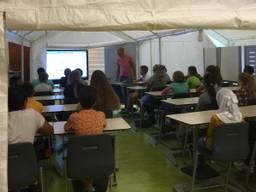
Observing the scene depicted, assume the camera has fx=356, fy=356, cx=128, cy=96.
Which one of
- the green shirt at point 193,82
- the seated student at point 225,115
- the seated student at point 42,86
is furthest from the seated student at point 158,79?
the seated student at point 225,115

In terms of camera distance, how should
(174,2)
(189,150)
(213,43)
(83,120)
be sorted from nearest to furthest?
(174,2) < (83,120) < (189,150) < (213,43)

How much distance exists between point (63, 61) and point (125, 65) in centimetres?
165

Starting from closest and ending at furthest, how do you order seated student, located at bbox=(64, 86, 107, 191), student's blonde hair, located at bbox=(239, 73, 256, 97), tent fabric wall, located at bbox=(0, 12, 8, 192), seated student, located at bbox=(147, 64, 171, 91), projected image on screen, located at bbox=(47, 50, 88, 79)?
1. tent fabric wall, located at bbox=(0, 12, 8, 192)
2. seated student, located at bbox=(64, 86, 107, 191)
3. student's blonde hair, located at bbox=(239, 73, 256, 97)
4. seated student, located at bbox=(147, 64, 171, 91)
5. projected image on screen, located at bbox=(47, 50, 88, 79)

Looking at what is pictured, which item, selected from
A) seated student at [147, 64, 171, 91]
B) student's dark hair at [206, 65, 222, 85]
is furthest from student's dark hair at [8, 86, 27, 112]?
seated student at [147, 64, 171, 91]

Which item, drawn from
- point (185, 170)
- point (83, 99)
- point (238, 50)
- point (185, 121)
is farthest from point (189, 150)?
point (238, 50)

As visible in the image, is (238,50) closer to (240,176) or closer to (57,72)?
(57,72)

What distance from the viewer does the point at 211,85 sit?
4230 mm

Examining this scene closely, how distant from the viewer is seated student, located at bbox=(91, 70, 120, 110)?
172 inches

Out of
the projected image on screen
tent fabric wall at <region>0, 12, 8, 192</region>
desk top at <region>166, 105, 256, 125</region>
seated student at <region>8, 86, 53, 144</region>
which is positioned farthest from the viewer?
the projected image on screen

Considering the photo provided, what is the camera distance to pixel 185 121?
140 inches

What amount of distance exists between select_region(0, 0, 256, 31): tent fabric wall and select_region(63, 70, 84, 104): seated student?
10.2 ft

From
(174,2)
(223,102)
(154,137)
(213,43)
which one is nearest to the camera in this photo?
(174,2)

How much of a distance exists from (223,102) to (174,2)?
1.43 metres

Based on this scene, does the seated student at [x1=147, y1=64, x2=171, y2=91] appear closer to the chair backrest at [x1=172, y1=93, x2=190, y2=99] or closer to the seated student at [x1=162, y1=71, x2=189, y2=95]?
the seated student at [x1=162, y1=71, x2=189, y2=95]
